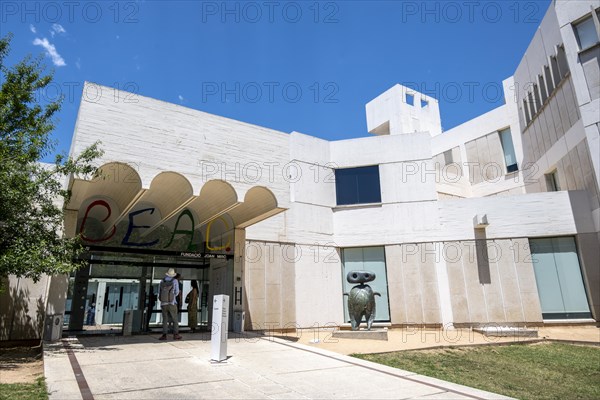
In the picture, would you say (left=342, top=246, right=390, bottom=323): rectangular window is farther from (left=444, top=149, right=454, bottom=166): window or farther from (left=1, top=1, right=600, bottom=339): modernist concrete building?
(left=444, top=149, right=454, bottom=166): window

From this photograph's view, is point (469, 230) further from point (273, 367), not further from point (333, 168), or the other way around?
point (273, 367)

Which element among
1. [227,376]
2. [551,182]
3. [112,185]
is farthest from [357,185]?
[227,376]

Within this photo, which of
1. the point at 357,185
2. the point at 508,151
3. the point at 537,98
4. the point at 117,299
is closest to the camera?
the point at 117,299

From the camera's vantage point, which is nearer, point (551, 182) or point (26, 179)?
point (26, 179)

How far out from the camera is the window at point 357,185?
61.5ft

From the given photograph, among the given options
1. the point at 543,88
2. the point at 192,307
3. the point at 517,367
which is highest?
the point at 543,88

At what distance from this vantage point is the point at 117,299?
15.3 meters

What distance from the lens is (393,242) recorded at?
17766mm

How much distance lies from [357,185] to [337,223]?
2.15m

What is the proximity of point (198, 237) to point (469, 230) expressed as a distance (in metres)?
11.9

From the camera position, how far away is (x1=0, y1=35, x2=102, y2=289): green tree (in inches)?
341

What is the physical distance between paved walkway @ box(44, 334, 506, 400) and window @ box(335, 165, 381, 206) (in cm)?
1043

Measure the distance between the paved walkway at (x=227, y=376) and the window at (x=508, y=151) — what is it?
1955 cm

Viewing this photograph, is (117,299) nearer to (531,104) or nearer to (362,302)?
(362,302)
